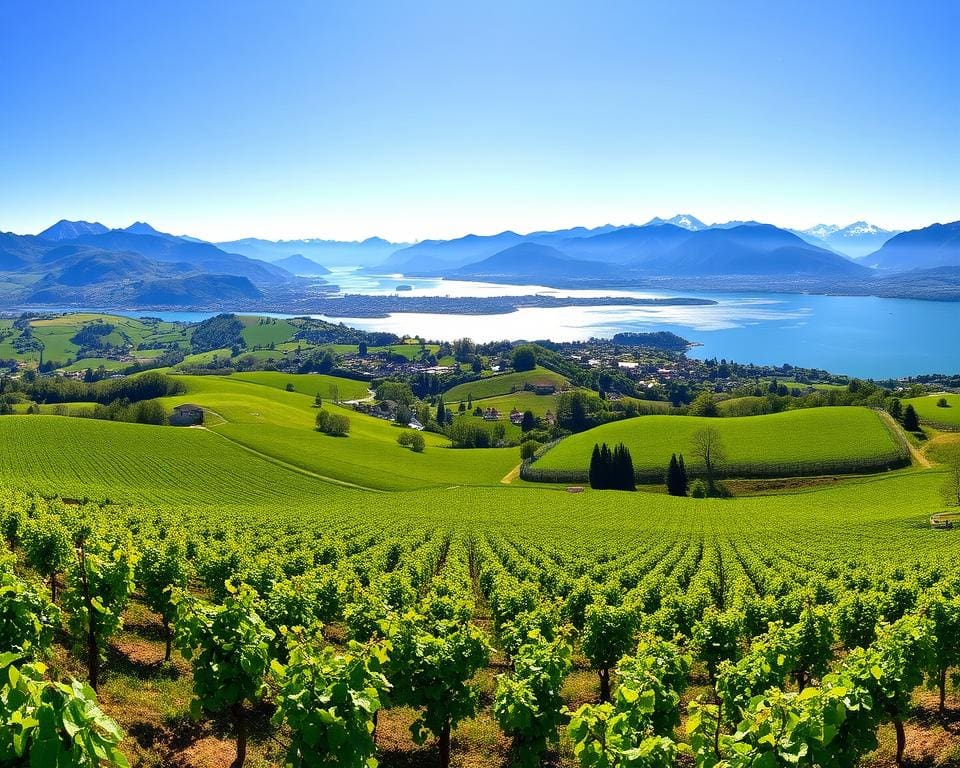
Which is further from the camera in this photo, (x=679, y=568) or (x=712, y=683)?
(x=679, y=568)

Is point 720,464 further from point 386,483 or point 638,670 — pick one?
point 638,670

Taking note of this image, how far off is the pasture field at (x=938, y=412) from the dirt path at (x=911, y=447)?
686cm

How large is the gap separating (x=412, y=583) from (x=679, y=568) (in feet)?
53.5

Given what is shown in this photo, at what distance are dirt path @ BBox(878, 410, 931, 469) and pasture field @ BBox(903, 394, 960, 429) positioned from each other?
22.5 feet

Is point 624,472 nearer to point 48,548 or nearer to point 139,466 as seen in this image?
point 139,466

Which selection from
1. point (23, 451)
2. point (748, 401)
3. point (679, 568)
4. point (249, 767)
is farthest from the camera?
point (748, 401)

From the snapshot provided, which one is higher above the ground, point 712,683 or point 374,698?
point 374,698

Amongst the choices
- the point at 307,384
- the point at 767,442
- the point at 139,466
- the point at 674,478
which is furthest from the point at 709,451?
the point at 307,384

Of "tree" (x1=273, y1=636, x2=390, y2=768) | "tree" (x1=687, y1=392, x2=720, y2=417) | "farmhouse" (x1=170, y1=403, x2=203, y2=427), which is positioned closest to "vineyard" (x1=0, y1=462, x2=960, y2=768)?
"tree" (x1=273, y1=636, x2=390, y2=768)

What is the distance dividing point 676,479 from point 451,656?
7388 centimetres

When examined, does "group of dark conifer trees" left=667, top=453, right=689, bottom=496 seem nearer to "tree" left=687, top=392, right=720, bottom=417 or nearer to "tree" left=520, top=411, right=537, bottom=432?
"tree" left=687, top=392, right=720, bottom=417

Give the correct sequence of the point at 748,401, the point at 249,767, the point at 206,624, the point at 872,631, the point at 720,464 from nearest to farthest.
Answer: the point at 206,624 < the point at 249,767 < the point at 872,631 < the point at 720,464 < the point at 748,401

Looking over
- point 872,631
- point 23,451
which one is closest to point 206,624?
point 872,631

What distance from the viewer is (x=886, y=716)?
13.7 metres
